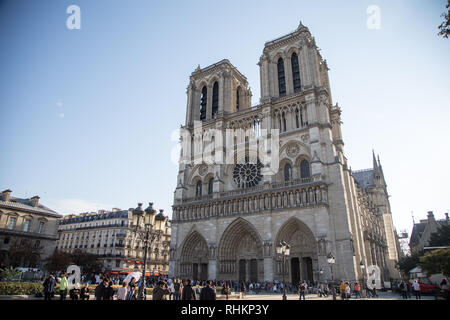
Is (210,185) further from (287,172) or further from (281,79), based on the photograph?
(281,79)

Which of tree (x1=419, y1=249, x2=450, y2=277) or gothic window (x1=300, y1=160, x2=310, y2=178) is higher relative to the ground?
gothic window (x1=300, y1=160, x2=310, y2=178)

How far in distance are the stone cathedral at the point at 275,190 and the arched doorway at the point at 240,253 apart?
9 cm

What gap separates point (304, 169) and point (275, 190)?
3.69 meters

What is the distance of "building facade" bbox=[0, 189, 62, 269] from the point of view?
97.2ft

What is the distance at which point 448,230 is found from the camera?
98.2ft

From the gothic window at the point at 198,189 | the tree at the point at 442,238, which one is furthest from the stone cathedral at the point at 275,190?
the tree at the point at 442,238

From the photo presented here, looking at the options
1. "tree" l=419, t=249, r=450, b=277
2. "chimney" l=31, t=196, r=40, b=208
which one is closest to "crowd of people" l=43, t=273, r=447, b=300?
"tree" l=419, t=249, r=450, b=277

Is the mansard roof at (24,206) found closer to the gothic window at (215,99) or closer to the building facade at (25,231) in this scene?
the building facade at (25,231)

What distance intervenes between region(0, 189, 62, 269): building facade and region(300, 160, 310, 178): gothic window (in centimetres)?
2757

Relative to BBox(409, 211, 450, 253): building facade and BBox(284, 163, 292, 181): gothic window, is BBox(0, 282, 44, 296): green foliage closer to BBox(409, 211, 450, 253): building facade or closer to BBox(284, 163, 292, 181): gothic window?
BBox(284, 163, 292, 181): gothic window

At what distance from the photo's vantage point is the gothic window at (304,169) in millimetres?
27831

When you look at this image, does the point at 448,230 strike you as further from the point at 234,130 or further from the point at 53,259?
the point at 53,259

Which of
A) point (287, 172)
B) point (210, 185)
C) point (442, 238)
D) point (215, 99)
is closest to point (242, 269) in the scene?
point (210, 185)

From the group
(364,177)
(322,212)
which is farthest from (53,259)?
(364,177)
